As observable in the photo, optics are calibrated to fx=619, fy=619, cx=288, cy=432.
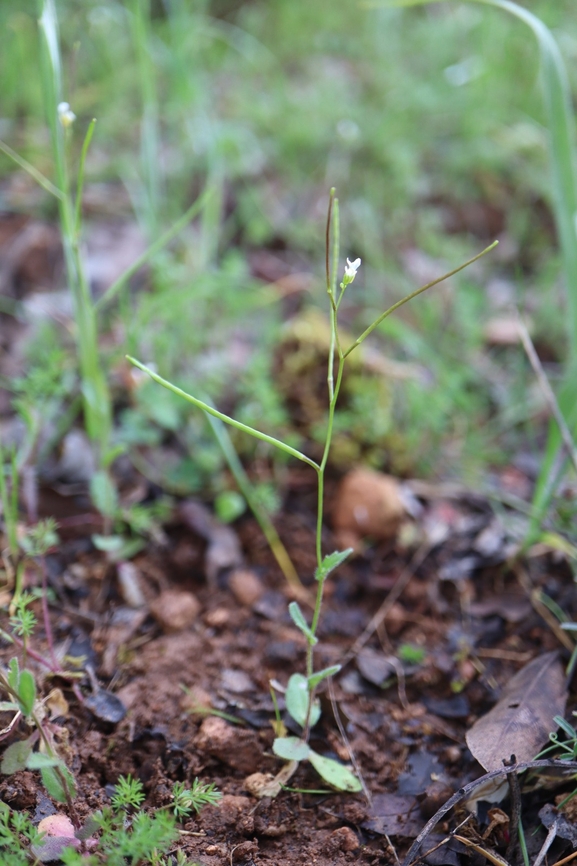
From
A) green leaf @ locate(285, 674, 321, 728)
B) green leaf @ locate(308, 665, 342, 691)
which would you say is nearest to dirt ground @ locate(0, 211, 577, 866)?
green leaf @ locate(285, 674, 321, 728)

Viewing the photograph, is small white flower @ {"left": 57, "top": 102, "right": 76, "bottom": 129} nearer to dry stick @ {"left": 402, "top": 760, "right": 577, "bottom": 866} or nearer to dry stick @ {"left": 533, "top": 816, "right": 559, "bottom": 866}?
dry stick @ {"left": 402, "top": 760, "right": 577, "bottom": 866}

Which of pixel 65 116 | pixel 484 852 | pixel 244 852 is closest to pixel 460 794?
pixel 484 852

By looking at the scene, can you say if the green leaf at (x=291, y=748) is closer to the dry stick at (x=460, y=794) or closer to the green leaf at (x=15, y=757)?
the dry stick at (x=460, y=794)

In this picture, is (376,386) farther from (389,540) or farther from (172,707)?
(172,707)

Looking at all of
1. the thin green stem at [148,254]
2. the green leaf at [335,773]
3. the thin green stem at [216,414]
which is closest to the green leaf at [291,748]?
the green leaf at [335,773]

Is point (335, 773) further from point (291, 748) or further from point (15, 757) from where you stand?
point (15, 757)
